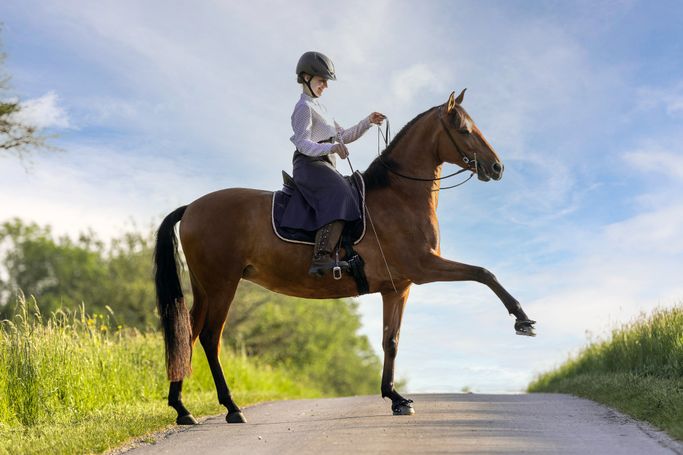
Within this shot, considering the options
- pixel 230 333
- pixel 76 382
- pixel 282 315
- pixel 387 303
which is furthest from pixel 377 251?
pixel 282 315

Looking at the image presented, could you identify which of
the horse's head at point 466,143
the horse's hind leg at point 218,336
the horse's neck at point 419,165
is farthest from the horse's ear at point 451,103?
the horse's hind leg at point 218,336

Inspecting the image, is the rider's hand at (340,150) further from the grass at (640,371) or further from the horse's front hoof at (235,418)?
the grass at (640,371)

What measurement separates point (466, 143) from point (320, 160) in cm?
165

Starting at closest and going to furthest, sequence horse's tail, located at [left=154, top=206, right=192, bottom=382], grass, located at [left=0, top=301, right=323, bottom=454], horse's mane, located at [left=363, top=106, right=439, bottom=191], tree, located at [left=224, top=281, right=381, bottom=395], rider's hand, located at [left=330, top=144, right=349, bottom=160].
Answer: grass, located at [left=0, top=301, right=323, bottom=454]
rider's hand, located at [left=330, top=144, right=349, bottom=160]
horse's tail, located at [left=154, top=206, right=192, bottom=382]
horse's mane, located at [left=363, top=106, right=439, bottom=191]
tree, located at [left=224, top=281, right=381, bottom=395]

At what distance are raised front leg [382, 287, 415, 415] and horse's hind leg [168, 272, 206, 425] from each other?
7.11ft

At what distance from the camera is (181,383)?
8.77 m

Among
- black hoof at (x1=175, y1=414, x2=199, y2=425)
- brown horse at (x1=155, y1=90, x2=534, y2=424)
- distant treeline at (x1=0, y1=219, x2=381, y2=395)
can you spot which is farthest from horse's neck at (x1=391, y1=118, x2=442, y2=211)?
distant treeline at (x1=0, y1=219, x2=381, y2=395)

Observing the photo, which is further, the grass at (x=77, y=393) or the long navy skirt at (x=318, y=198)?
the long navy skirt at (x=318, y=198)

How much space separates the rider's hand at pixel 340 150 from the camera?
332 inches

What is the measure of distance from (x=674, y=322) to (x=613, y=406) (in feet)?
10.4

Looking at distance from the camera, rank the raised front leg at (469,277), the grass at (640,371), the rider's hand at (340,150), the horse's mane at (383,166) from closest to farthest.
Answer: the raised front leg at (469,277) < the grass at (640,371) < the rider's hand at (340,150) < the horse's mane at (383,166)

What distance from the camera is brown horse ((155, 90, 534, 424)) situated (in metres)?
8.48

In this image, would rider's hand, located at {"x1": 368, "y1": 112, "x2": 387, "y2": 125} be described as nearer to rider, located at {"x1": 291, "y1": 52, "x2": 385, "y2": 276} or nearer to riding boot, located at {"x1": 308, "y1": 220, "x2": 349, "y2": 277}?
rider, located at {"x1": 291, "y1": 52, "x2": 385, "y2": 276}

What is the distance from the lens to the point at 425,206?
8.65 meters
